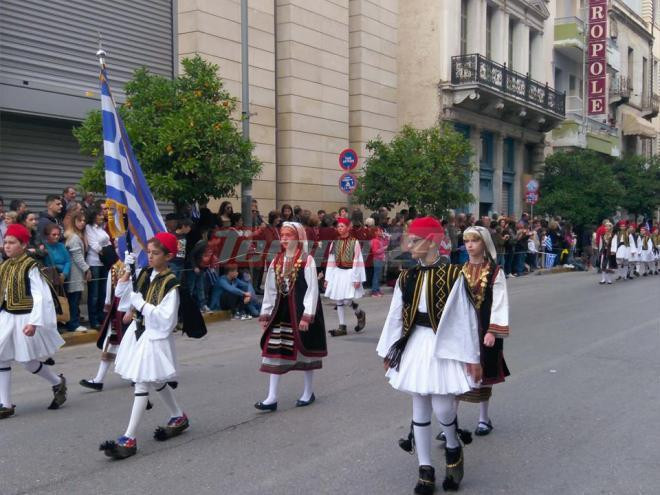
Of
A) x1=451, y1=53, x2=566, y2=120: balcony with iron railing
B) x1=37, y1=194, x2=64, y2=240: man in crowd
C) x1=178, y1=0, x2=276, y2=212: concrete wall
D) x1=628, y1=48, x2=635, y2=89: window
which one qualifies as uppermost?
x1=628, y1=48, x2=635, y2=89: window

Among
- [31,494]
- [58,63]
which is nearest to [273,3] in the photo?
[58,63]

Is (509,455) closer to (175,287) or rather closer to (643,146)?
(175,287)

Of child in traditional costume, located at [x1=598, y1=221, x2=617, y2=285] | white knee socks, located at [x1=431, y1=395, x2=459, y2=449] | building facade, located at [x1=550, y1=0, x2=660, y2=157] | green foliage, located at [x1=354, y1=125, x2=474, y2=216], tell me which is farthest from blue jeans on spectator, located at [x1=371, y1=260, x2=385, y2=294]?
building facade, located at [x1=550, y1=0, x2=660, y2=157]

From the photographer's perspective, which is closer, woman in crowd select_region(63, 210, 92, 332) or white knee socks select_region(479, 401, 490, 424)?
Result: white knee socks select_region(479, 401, 490, 424)

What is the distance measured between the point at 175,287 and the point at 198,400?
6.62 ft

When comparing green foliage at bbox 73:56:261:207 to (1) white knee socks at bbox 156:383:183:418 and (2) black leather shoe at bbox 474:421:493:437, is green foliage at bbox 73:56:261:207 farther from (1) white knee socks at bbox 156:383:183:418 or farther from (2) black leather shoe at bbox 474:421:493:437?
(2) black leather shoe at bbox 474:421:493:437

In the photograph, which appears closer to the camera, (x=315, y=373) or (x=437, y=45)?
(x=315, y=373)

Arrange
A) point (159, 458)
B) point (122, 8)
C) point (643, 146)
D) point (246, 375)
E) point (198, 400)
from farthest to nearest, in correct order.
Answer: point (643, 146) < point (122, 8) < point (246, 375) < point (198, 400) < point (159, 458)

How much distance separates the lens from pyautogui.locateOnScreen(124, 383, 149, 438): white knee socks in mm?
5801

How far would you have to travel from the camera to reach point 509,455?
6.02 m

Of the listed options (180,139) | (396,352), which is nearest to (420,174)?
(180,139)

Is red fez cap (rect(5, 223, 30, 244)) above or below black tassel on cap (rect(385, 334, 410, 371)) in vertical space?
above

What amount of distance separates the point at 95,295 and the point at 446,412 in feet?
26.5

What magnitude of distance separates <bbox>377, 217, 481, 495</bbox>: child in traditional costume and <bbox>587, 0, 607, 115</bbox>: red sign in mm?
35015
